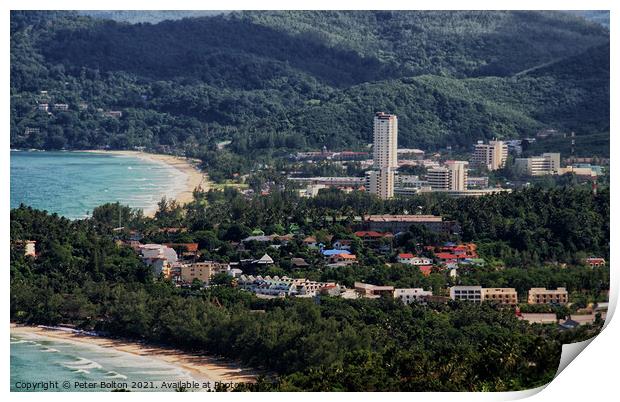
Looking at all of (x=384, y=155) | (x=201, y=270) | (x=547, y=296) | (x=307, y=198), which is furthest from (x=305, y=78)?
(x=547, y=296)

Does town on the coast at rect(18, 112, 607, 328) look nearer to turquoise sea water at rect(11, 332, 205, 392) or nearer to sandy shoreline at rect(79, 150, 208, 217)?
sandy shoreline at rect(79, 150, 208, 217)

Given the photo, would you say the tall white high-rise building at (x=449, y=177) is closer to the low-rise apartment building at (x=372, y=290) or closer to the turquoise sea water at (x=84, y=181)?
the low-rise apartment building at (x=372, y=290)

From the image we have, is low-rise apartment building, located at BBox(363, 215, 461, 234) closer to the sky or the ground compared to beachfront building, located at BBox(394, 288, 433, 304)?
closer to the sky

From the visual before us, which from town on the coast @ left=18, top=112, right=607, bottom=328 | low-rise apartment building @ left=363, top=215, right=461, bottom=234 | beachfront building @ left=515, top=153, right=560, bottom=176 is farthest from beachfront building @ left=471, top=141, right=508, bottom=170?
low-rise apartment building @ left=363, top=215, right=461, bottom=234

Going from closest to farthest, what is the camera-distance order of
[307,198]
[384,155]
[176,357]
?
[176,357] → [307,198] → [384,155]

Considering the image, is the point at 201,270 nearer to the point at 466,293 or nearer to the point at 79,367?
the point at 79,367

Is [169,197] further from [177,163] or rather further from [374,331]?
Result: [374,331]
